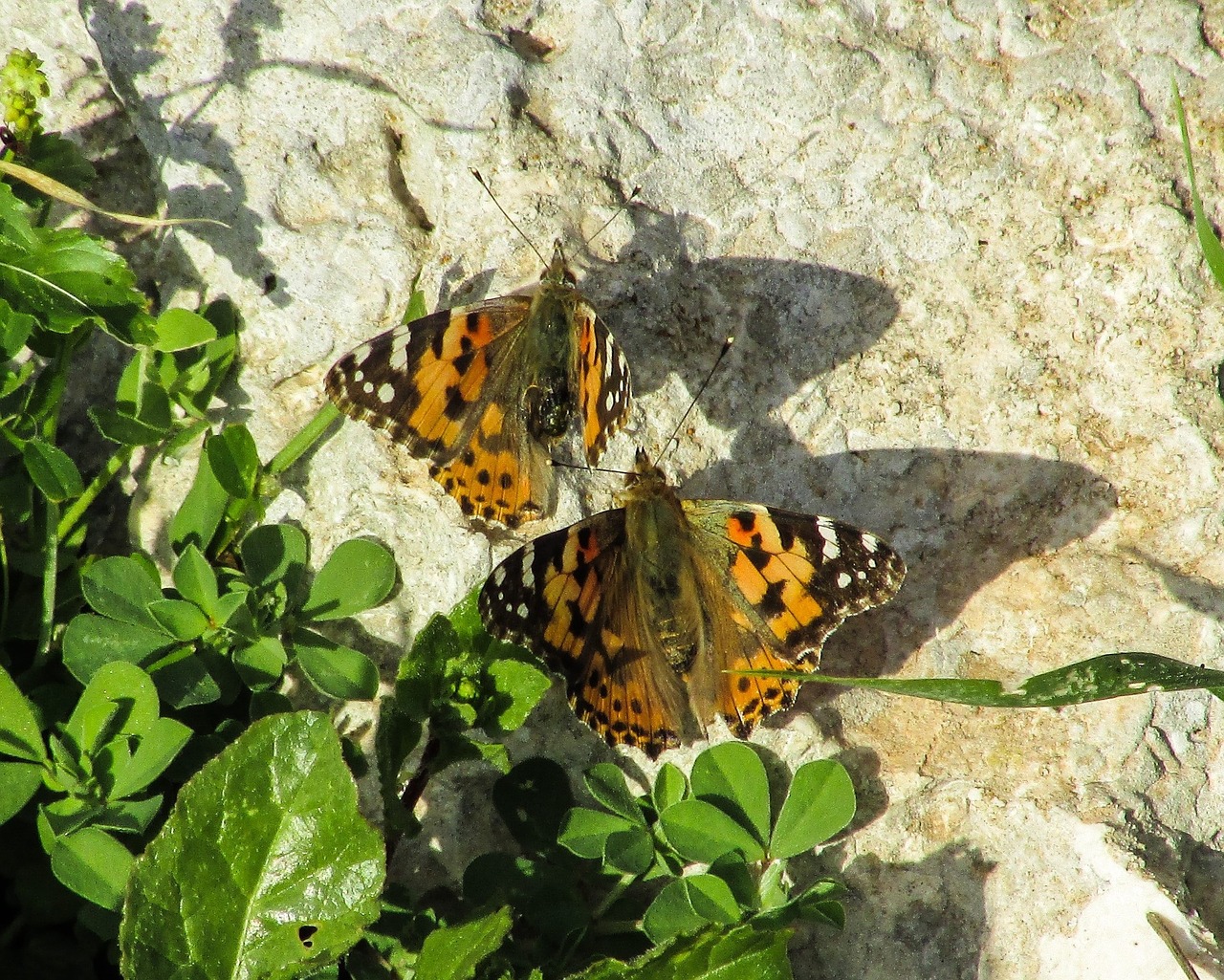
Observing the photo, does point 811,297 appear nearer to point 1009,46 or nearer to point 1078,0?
point 1009,46

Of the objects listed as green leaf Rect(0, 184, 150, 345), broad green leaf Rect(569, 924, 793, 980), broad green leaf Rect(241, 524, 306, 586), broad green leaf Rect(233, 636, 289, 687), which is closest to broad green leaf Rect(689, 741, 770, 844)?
broad green leaf Rect(569, 924, 793, 980)

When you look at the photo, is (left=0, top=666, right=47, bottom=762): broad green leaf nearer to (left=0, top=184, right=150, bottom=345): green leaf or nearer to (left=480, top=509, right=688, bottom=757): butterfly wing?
(left=0, top=184, right=150, bottom=345): green leaf

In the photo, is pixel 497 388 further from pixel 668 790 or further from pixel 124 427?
pixel 668 790

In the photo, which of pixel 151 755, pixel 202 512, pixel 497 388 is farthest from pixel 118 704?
pixel 497 388

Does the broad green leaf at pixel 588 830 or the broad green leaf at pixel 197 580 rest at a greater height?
the broad green leaf at pixel 197 580

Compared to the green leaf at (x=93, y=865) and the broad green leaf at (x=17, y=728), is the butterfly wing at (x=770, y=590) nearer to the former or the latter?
the green leaf at (x=93, y=865)

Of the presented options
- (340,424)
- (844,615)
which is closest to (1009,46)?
(844,615)

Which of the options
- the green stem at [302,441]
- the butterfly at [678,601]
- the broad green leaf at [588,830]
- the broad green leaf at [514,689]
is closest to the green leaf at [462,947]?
the broad green leaf at [588,830]
